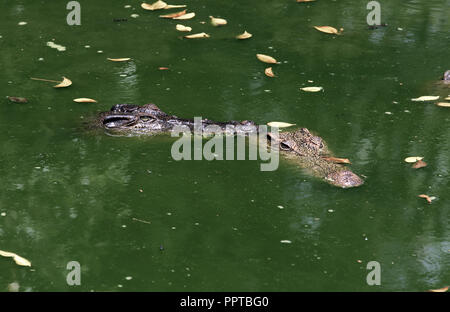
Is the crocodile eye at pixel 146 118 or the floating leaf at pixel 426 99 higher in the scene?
the crocodile eye at pixel 146 118

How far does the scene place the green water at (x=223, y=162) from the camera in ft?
13.8

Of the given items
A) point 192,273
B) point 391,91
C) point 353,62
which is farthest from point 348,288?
point 353,62

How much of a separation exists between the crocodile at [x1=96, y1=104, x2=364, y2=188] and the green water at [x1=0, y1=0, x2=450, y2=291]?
11 centimetres

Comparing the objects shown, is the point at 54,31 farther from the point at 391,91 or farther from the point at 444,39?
the point at 444,39

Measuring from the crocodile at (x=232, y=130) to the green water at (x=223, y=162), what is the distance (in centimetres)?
11

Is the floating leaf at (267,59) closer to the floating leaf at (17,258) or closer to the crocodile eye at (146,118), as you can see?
the crocodile eye at (146,118)

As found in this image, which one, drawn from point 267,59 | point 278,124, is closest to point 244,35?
point 267,59

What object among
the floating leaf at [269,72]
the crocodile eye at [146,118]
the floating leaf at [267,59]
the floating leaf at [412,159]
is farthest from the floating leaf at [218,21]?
the floating leaf at [412,159]

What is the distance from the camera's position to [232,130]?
215 inches

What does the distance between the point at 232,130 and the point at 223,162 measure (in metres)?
0.35

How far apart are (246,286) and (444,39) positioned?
4057mm

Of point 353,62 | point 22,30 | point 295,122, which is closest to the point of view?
point 295,122

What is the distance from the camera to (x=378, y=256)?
430 centimetres

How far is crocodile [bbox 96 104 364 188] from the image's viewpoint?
5.11 meters
